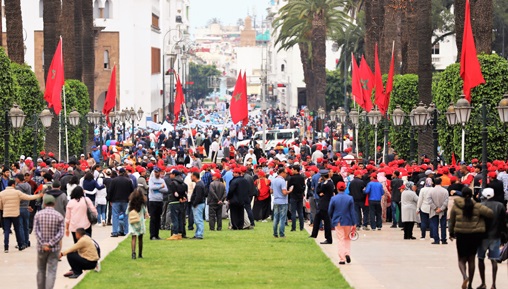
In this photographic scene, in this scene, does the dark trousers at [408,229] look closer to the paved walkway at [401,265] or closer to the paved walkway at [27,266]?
the paved walkway at [401,265]

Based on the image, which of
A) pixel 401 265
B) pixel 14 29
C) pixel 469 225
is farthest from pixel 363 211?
pixel 14 29

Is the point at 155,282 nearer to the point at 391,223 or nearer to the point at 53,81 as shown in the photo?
the point at 391,223

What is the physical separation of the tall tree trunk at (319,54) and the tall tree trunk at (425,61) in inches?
1505

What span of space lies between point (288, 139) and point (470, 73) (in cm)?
4274

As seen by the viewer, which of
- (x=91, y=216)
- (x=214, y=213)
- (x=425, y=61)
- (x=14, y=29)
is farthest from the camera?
(x=14, y=29)

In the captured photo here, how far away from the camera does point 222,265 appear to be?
73.0ft

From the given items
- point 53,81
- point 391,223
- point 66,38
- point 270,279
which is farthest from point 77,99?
point 270,279

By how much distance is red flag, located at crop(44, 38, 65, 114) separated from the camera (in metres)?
41.0

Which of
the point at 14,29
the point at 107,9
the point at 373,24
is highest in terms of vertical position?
the point at 107,9

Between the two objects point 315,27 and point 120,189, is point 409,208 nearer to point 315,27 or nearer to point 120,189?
point 120,189

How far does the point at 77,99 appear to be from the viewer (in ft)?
168

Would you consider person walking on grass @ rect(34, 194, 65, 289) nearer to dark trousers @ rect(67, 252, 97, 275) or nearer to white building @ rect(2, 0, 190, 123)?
dark trousers @ rect(67, 252, 97, 275)

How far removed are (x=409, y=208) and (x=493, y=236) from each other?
9.02 metres

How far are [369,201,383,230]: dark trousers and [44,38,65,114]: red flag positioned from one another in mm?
13264
